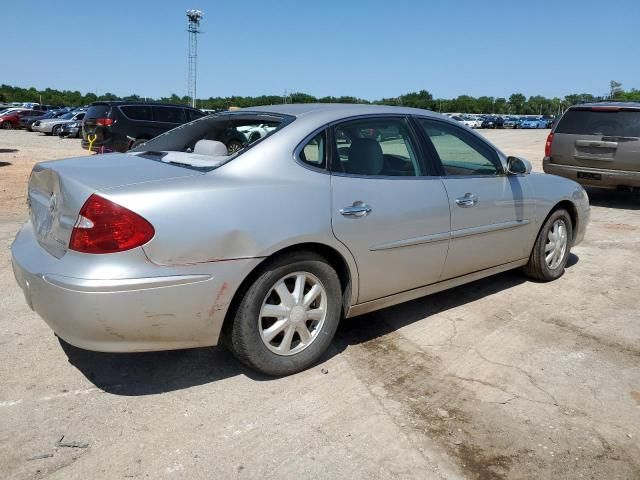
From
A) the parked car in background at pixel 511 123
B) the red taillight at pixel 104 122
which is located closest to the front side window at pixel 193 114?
the red taillight at pixel 104 122

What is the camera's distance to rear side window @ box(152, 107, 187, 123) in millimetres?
15169

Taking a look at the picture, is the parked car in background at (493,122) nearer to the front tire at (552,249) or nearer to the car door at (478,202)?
the front tire at (552,249)

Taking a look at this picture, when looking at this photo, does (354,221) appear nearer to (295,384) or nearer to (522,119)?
(295,384)

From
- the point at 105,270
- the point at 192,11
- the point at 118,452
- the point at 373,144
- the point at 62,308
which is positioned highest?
the point at 192,11

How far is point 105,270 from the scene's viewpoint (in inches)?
108

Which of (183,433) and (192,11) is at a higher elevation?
(192,11)

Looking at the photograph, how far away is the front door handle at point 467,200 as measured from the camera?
13.4 feet

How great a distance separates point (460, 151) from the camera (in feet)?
14.6

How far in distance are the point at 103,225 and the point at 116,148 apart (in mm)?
12413

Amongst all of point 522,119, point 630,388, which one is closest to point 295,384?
point 630,388

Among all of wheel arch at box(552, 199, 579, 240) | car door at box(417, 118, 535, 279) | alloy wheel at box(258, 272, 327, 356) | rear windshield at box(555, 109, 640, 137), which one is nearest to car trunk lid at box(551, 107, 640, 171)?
rear windshield at box(555, 109, 640, 137)

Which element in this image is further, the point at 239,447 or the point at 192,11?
the point at 192,11

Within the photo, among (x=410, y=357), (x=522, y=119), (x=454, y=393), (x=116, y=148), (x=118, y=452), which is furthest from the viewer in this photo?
(x=522, y=119)

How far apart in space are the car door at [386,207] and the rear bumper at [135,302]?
0.76m
